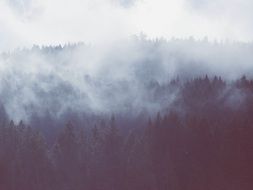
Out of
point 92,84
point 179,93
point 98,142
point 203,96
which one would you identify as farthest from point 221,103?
point 92,84

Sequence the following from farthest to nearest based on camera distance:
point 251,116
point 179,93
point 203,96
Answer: point 179,93, point 203,96, point 251,116

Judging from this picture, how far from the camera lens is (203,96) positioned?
13875cm

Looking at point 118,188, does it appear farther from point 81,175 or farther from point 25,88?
point 25,88

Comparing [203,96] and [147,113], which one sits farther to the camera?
[147,113]

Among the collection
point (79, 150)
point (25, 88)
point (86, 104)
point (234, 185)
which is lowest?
point (234, 185)

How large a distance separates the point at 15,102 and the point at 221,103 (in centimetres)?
7910

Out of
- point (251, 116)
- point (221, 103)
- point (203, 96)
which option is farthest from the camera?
point (203, 96)

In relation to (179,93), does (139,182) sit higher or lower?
lower

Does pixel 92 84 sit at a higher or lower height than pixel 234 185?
higher

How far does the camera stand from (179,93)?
15600 centimetres

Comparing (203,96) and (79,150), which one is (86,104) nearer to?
(203,96)

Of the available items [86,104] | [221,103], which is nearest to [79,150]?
[221,103]

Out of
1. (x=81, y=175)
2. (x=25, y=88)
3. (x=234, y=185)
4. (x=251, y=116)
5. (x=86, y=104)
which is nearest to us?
(x=234, y=185)

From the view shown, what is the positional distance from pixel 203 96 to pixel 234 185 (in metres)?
57.9
